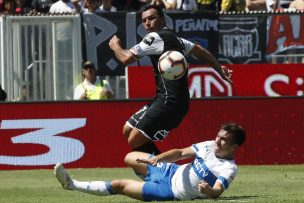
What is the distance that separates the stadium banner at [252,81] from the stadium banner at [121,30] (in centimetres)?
88

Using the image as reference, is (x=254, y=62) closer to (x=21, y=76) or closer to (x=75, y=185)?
(x=21, y=76)

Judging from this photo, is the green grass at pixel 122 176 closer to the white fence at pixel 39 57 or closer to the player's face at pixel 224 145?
the player's face at pixel 224 145

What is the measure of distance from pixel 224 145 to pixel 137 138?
142cm

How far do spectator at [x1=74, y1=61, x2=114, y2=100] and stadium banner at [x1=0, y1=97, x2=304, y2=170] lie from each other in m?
1.03

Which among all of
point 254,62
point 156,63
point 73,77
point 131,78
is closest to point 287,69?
point 254,62

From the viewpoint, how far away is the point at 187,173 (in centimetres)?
1018

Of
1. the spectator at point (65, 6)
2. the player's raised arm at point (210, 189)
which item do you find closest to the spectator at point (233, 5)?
the spectator at point (65, 6)

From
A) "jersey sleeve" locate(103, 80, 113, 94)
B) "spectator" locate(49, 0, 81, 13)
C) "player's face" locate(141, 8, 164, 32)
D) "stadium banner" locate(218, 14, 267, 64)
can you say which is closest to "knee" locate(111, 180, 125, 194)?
"player's face" locate(141, 8, 164, 32)

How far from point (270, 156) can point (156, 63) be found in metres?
6.60

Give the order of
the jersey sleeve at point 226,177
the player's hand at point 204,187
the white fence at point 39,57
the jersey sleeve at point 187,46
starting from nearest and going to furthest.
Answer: the player's hand at point 204,187 < the jersey sleeve at point 226,177 < the jersey sleeve at point 187,46 < the white fence at point 39,57

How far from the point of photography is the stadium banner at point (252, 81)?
A: 1869cm

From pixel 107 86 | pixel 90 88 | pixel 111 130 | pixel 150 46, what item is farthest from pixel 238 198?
pixel 107 86

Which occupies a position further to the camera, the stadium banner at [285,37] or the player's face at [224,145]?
the stadium banner at [285,37]

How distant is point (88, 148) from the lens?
1722 centimetres
